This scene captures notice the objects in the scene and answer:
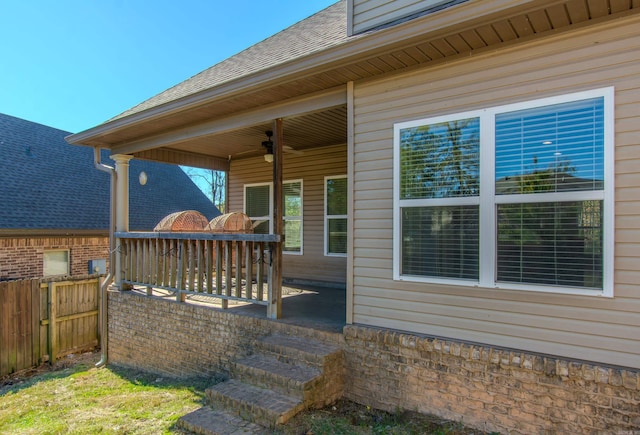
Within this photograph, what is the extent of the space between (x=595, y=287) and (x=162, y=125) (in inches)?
226

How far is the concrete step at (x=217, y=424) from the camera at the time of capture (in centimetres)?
310

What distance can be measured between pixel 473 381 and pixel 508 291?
83cm

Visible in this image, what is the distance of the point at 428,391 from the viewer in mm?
3373

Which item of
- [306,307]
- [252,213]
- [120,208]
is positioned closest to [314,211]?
[252,213]

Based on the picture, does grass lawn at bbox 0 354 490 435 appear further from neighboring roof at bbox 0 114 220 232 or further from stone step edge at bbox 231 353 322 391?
neighboring roof at bbox 0 114 220 232

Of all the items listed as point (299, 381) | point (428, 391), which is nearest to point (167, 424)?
point (299, 381)

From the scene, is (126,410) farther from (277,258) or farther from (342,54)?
(342,54)

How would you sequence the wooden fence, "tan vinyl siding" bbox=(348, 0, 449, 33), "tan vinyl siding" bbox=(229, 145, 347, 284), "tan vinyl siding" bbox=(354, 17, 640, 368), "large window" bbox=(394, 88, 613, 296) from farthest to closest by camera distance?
the wooden fence → "tan vinyl siding" bbox=(229, 145, 347, 284) → "tan vinyl siding" bbox=(348, 0, 449, 33) → "large window" bbox=(394, 88, 613, 296) → "tan vinyl siding" bbox=(354, 17, 640, 368)

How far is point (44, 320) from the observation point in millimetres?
8062

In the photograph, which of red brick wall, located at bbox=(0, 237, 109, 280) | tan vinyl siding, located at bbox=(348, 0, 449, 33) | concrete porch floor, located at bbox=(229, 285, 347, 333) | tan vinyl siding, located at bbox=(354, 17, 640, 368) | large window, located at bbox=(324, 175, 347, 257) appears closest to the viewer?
tan vinyl siding, located at bbox=(354, 17, 640, 368)

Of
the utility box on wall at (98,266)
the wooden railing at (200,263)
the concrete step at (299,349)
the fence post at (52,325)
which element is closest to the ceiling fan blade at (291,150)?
the wooden railing at (200,263)

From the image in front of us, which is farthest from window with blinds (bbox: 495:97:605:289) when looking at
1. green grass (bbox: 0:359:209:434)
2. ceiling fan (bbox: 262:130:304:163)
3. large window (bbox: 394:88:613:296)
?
ceiling fan (bbox: 262:130:304:163)

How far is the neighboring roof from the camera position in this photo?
10289mm

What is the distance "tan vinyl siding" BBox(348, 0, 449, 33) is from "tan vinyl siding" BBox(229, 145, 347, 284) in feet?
9.73
